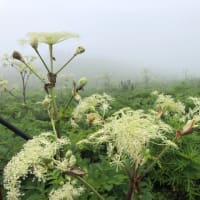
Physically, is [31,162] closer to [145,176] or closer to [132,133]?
[132,133]

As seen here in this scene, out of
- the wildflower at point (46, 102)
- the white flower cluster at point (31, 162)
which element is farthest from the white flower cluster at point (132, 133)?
the wildflower at point (46, 102)

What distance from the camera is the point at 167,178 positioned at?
342 centimetres

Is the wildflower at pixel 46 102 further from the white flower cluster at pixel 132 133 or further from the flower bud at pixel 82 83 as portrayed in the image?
the white flower cluster at pixel 132 133

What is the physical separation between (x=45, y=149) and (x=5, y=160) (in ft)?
5.46

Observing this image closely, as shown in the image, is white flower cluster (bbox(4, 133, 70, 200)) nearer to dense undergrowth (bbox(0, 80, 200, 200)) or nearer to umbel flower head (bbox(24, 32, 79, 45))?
dense undergrowth (bbox(0, 80, 200, 200))

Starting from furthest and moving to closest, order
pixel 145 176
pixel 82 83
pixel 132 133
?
pixel 145 176 → pixel 82 83 → pixel 132 133

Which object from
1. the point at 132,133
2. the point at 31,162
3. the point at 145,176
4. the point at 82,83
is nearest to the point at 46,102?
the point at 82,83

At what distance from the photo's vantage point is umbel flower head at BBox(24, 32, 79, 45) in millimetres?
2775

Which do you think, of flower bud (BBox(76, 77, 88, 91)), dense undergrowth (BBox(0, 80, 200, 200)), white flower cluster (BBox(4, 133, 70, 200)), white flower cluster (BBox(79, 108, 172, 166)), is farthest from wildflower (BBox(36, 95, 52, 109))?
white flower cluster (BBox(79, 108, 172, 166))

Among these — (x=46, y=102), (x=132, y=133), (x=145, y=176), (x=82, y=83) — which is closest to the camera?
(x=132, y=133)

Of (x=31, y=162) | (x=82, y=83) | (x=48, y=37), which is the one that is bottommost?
(x=31, y=162)

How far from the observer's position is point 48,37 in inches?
110

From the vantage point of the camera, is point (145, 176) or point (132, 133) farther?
point (145, 176)

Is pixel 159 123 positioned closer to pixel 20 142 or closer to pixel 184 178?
pixel 184 178
